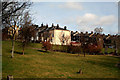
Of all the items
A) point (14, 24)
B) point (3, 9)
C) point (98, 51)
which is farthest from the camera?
point (98, 51)

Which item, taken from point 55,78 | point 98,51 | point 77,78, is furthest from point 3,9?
point 98,51

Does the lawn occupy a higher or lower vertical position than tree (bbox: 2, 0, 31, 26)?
lower

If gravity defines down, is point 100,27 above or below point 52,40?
above

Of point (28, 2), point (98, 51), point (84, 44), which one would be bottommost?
point (98, 51)

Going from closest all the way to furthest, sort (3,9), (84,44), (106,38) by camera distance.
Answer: (3,9)
(84,44)
(106,38)

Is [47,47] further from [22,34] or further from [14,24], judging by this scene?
[14,24]

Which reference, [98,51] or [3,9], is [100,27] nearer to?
[98,51]

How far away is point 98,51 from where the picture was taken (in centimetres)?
4450

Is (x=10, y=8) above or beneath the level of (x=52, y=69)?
above

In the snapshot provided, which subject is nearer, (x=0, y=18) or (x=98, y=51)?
(x=0, y=18)

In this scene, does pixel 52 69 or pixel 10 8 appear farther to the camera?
pixel 52 69

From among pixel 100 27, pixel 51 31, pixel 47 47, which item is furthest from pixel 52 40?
pixel 47 47

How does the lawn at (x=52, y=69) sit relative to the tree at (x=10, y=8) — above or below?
below

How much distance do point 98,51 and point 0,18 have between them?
39.6 m
